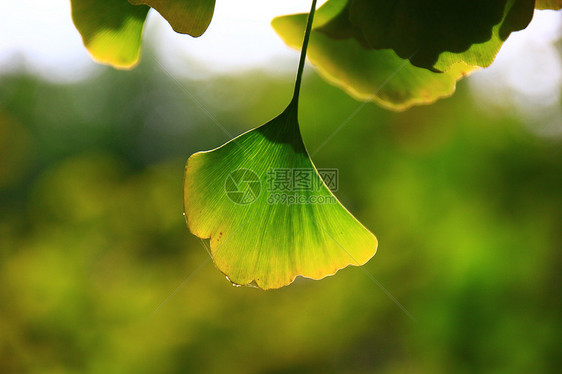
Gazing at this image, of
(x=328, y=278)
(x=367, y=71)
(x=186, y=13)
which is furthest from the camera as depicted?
(x=328, y=278)

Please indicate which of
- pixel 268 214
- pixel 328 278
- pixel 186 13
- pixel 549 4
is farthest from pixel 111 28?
pixel 328 278

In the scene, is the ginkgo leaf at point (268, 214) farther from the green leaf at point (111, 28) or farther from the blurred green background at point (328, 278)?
the blurred green background at point (328, 278)

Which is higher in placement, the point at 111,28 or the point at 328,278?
the point at 111,28

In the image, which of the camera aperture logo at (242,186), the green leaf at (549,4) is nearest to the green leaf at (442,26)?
the green leaf at (549,4)

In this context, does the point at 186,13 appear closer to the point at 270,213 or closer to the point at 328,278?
the point at 270,213

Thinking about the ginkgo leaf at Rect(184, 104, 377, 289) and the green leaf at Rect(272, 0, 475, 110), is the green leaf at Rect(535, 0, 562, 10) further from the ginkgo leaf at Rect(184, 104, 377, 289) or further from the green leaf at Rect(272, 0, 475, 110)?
the ginkgo leaf at Rect(184, 104, 377, 289)

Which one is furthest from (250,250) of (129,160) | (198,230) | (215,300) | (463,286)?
(129,160)

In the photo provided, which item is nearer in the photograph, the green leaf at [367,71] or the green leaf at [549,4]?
the green leaf at [549,4]

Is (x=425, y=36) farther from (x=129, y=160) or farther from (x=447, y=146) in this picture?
(x=129, y=160)
